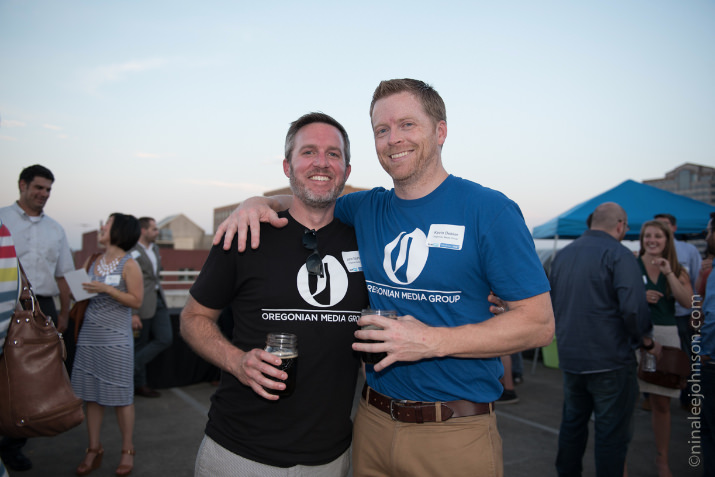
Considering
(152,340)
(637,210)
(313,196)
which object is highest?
(637,210)

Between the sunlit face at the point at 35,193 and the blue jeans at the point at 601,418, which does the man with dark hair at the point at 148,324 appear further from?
the blue jeans at the point at 601,418

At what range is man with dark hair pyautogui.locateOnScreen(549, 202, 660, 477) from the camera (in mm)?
3100

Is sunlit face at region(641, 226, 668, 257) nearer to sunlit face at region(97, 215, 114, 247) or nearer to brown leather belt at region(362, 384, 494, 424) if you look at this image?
brown leather belt at region(362, 384, 494, 424)

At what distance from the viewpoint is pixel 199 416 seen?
16.3 feet

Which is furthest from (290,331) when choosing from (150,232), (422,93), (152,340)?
(150,232)

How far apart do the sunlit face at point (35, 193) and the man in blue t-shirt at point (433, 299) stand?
10.0 feet

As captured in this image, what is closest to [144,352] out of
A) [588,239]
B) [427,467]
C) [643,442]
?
[427,467]

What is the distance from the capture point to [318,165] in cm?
201

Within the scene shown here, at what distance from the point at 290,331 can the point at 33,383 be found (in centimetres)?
98

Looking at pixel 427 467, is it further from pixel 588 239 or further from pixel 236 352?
pixel 588 239

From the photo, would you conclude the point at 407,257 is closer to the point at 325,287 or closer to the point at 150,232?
the point at 325,287

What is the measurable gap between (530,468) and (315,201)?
3305 mm

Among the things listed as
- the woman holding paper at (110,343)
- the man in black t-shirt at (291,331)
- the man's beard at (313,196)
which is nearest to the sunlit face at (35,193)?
the woman holding paper at (110,343)

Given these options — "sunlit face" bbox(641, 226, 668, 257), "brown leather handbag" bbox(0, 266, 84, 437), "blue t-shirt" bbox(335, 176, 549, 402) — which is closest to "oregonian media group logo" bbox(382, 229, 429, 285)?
"blue t-shirt" bbox(335, 176, 549, 402)
